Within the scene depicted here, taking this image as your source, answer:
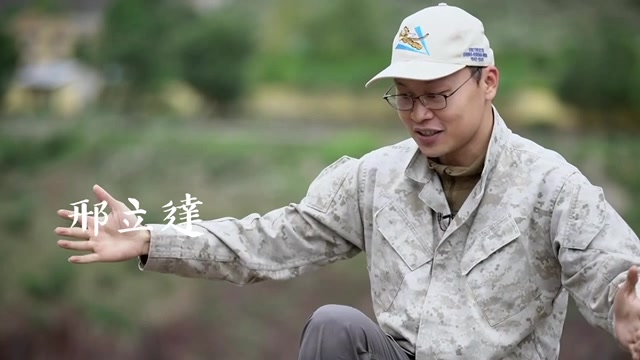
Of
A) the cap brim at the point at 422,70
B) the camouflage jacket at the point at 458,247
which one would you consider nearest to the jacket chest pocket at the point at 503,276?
the camouflage jacket at the point at 458,247

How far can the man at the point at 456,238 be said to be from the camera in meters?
2.35

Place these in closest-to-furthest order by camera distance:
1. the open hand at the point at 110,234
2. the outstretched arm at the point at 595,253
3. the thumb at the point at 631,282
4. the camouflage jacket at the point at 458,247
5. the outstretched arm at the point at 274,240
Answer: the thumb at the point at 631,282
the outstretched arm at the point at 595,253
the camouflage jacket at the point at 458,247
the open hand at the point at 110,234
the outstretched arm at the point at 274,240

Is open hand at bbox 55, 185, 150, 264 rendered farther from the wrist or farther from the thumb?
the thumb

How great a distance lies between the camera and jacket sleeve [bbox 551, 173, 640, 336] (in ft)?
7.53

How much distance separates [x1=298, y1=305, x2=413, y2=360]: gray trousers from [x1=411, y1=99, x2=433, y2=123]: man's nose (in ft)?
1.35

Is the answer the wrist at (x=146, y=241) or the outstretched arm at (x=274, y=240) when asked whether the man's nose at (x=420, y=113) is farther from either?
the wrist at (x=146, y=241)

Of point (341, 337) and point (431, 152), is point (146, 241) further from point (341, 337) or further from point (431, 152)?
point (431, 152)

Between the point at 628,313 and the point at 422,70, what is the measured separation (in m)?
0.63

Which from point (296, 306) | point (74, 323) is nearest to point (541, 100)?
point (296, 306)

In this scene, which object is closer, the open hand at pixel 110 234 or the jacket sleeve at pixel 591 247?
the jacket sleeve at pixel 591 247

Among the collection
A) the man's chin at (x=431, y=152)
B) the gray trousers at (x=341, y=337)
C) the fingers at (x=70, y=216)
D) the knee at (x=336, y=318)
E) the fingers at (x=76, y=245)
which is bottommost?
the gray trousers at (x=341, y=337)

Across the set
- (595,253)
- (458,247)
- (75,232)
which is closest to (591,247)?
(595,253)

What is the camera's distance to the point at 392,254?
101 inches

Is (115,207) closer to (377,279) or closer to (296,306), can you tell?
(377,279)
